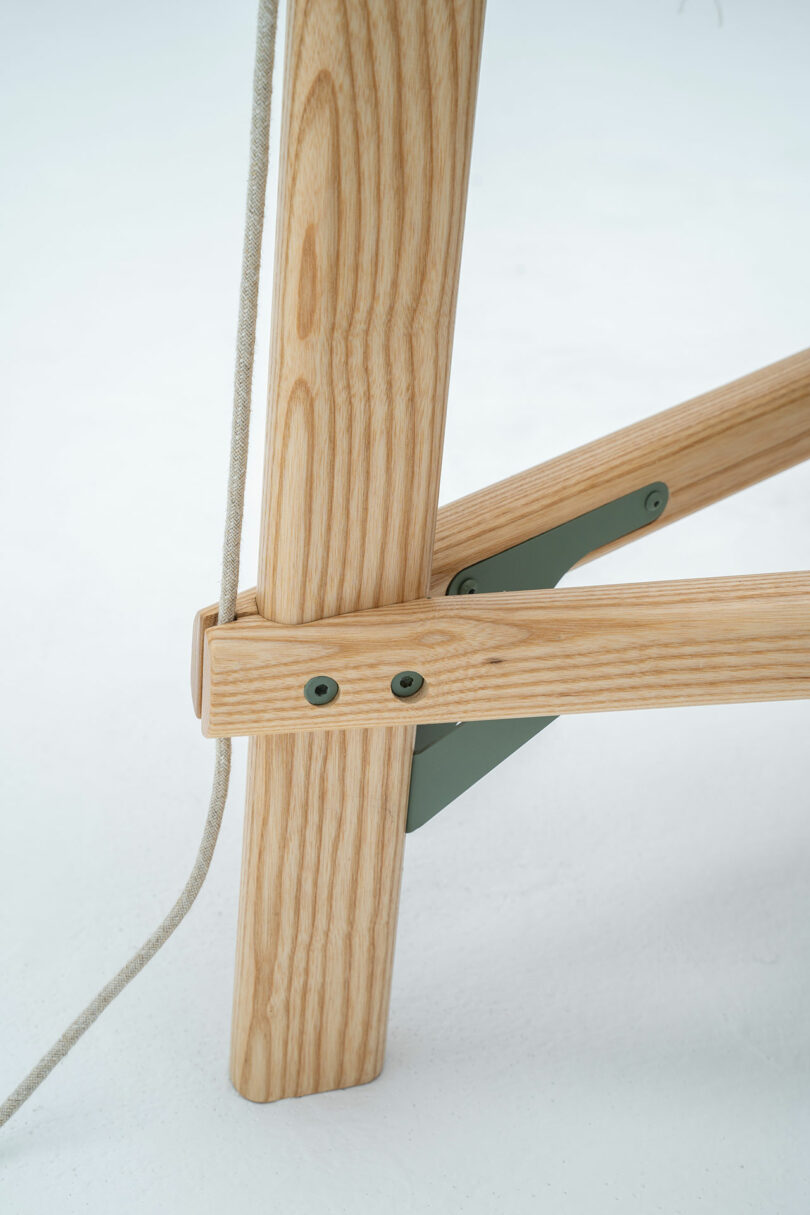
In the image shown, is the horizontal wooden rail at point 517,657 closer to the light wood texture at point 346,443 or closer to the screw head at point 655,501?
the light wood texture at point 346,443

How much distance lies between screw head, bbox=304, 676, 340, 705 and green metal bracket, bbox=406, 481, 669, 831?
0.11m

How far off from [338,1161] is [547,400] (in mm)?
1344

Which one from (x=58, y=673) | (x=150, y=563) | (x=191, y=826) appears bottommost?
(x=191, y=826)

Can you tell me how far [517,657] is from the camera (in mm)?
700

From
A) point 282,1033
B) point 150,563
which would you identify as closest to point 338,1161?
point 282,1033

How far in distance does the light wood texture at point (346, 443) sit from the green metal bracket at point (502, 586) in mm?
18

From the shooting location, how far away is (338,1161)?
81cm

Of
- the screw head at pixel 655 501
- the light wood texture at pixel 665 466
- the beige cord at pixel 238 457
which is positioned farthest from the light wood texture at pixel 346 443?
the screw head at pixel 655 501

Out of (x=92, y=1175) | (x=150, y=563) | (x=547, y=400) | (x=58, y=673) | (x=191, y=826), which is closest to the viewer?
(x=92, y=1175)

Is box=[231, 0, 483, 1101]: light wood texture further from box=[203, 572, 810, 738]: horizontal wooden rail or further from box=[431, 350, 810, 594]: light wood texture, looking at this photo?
box=[431, 350, 810, 594]: light wood texture

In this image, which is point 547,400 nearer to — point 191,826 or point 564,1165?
point 191,826

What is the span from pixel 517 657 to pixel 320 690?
102 mm

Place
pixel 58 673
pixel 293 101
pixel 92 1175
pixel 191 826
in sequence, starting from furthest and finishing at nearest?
pixel 58 673
pixel 191 826
pixel 92 1175
pixel 293 101

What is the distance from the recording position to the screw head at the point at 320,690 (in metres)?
0.68
